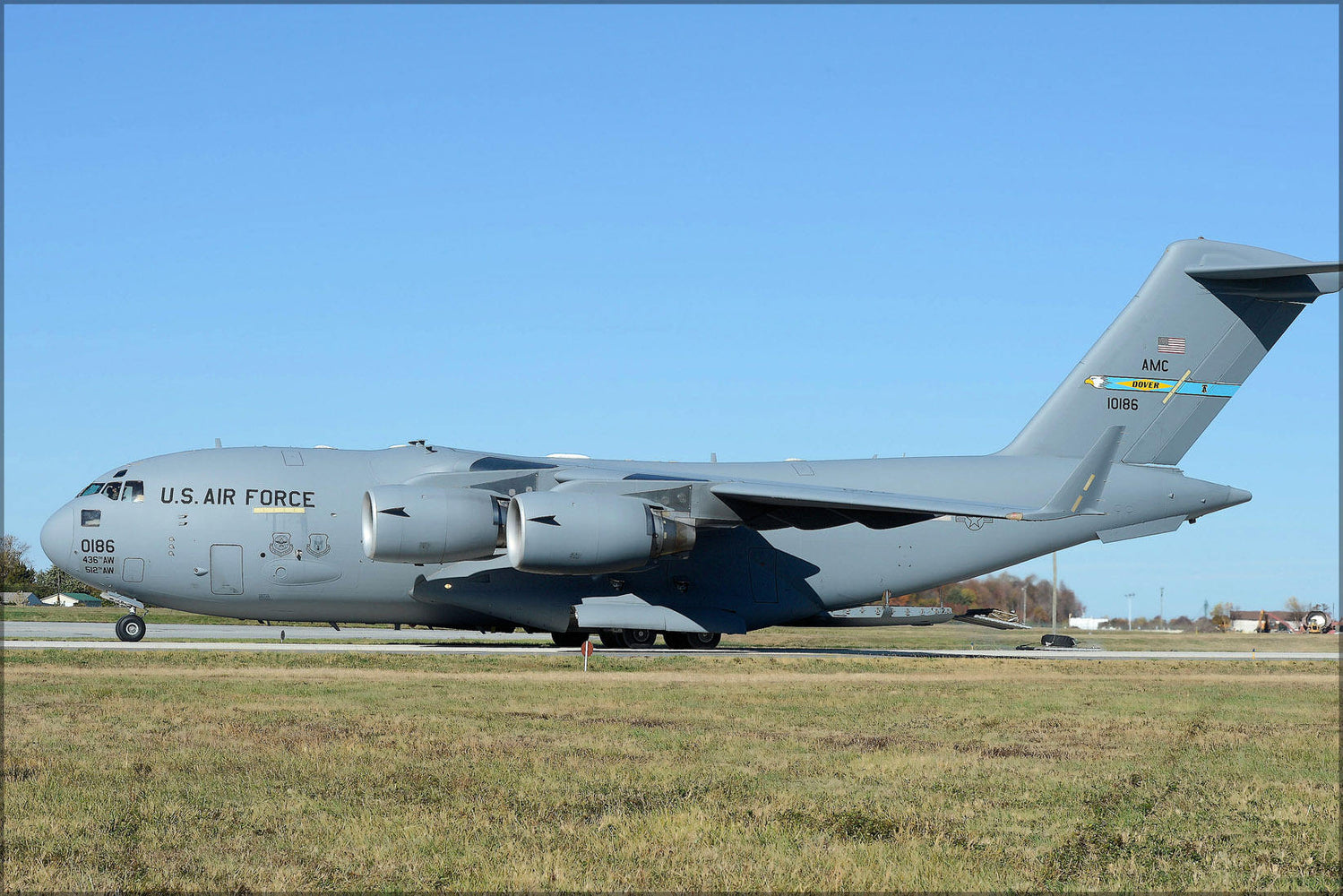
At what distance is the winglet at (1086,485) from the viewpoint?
17.4 metres

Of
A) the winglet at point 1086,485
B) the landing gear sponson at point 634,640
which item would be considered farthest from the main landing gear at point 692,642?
the winglet at point 1086,485

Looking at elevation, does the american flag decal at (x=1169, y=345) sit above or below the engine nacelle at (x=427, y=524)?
above

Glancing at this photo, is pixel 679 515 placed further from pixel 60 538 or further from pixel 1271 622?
pixel 1271 622

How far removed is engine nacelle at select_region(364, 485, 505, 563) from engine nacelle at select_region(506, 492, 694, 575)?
46cm

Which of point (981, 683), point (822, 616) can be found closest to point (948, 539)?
point (822, 616)

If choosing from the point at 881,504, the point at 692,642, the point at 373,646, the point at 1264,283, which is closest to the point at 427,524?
the point at 373,646

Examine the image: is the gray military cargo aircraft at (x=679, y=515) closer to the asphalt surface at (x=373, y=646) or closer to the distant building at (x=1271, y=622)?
the asphalt surface at (x=373, y=646)

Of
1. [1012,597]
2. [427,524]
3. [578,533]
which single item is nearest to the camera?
[427,524]

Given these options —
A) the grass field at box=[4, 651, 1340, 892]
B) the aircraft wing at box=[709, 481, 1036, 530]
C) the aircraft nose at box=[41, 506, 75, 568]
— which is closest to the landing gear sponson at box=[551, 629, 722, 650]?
the aircraft wing at box=[709, 481, 1036, 530]

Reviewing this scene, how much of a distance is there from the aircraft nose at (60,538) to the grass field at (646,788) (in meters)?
5.48

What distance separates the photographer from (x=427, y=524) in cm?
1862

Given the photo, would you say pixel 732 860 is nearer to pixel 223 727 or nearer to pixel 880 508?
pixel 223 727

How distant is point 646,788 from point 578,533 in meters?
11.0

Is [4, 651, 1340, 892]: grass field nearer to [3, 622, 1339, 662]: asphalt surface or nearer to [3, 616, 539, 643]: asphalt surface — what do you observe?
[3, 622, 1339, 662]: asphalt surface
